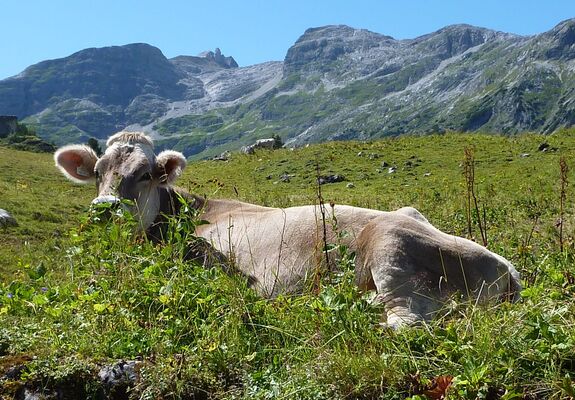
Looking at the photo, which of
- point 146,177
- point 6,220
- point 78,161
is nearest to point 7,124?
point 6,220

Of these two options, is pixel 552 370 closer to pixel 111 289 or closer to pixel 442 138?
pixel 111 289

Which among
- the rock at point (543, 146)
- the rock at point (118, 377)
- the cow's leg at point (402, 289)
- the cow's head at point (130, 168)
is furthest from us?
the rock at point (543, 146)

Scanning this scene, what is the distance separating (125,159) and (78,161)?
1.02m

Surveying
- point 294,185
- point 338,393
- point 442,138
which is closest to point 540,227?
point 338,393

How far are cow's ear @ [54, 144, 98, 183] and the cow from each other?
0.01 m

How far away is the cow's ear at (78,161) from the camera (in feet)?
31.3


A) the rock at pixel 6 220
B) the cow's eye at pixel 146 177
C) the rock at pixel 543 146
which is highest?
the cow's eye at pixel 146 177

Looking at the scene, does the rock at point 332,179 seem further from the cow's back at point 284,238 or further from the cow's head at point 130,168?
the cow's back at point 284,238

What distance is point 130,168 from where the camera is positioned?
8953 millimetres

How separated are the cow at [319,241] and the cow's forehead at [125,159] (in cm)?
1

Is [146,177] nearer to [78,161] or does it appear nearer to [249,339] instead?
[78,161]

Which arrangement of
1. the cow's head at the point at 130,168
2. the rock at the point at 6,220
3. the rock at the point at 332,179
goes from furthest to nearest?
1. the rock at the point at 332,179
2. the rock at the point at 6,220
3. the cow's head at the point at 130,168

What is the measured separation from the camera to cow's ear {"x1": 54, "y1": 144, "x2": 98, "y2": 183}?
953 cm

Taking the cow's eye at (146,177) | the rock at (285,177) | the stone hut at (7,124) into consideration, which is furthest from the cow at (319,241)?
the stone hut at (7,124)
